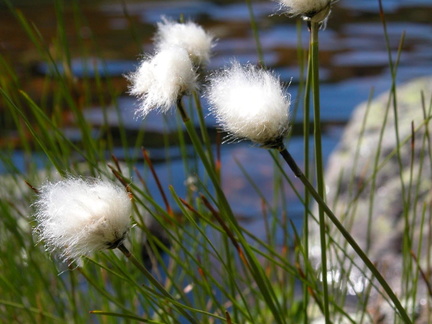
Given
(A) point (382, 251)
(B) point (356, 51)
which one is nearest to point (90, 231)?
(A) point (382, 251)

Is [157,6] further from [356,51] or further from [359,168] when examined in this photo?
[359,168]

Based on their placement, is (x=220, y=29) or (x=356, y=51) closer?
(x=356, y=51)

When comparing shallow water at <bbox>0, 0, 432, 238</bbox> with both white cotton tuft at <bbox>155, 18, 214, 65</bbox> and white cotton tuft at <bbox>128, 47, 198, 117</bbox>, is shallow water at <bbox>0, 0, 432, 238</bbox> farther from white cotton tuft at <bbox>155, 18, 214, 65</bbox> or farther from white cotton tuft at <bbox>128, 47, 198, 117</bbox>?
white cotton tuft at <bbox>128, 47, 198, 117</bbox>

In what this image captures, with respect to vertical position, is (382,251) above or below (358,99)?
below

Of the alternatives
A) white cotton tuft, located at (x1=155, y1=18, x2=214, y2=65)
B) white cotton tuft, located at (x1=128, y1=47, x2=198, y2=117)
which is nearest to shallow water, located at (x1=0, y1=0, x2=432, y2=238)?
white cotton tuft, located at (x1=155, y1=18, x2=214, y2=65)

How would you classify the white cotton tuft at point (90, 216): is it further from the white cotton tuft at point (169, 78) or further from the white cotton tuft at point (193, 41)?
the white cotton tuft at point (193, 41)

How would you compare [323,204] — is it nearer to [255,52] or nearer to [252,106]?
[252,106]

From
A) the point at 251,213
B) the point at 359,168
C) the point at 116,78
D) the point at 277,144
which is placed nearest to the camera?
the point at 277,144
